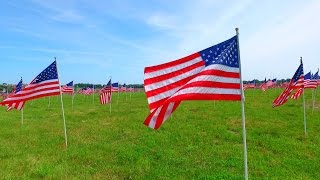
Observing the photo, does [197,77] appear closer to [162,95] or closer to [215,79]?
[215,79]

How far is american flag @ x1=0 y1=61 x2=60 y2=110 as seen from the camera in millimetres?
18375

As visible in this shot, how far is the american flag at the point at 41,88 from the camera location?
18375mm

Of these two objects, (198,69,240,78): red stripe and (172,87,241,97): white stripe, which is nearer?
(172,87,241,97): white stripe

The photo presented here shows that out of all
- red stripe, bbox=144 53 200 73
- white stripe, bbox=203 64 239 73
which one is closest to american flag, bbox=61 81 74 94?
red stripe, bbox=144 53 200 73

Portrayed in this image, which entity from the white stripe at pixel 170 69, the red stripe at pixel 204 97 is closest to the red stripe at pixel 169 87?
the white stripe at pixel 170 69

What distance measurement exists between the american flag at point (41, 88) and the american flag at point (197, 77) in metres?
10.4

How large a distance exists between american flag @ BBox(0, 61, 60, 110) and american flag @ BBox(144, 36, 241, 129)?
1037 cm

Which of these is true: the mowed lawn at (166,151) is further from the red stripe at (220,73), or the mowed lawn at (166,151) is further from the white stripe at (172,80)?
the white stripe at (172,80)

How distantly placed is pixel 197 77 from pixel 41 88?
11.5 meters

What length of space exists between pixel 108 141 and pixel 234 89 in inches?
516

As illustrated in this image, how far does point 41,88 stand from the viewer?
18938mm

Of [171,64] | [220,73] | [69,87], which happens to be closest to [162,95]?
[171,64]

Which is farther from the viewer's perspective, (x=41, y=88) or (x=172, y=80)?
(x=41, y=88)

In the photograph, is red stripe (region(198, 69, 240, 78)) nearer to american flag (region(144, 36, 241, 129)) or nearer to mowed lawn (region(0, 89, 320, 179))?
american flag (region(144, 36, 241, 129))
